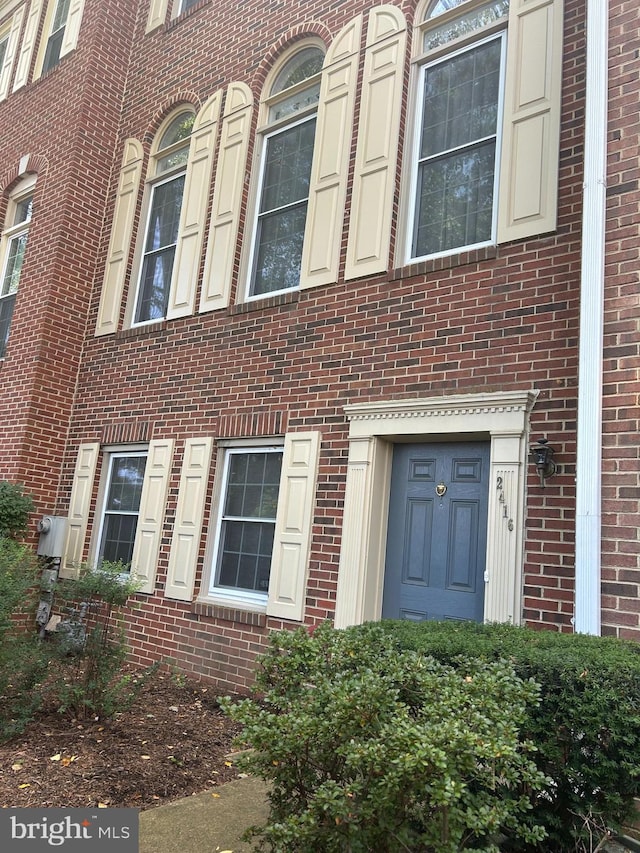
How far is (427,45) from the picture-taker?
629 centimetres

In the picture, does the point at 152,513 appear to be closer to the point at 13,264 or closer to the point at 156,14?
the point at 13,264

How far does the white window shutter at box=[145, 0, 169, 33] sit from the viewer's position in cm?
939

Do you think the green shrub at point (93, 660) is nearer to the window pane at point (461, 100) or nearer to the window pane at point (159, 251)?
the window pane at point (159, 251)

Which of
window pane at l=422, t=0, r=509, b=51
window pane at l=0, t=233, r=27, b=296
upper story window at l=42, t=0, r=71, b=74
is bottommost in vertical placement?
window pane at l=0, t=233, r=27, b=296

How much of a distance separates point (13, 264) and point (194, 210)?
421cm

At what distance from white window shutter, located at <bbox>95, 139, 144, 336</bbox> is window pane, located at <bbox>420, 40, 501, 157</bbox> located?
179 inches

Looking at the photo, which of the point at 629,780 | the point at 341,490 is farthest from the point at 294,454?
the point at 629,780

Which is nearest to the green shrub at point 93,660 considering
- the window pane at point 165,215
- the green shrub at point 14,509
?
the green shrub at point 14,509

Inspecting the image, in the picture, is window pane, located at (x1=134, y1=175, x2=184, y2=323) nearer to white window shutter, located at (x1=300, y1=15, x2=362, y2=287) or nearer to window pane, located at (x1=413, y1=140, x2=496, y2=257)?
white window shutter, located at (x1=300, y1=15, x2=362, y2=287)

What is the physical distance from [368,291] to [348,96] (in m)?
2.17

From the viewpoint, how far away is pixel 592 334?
420 cm

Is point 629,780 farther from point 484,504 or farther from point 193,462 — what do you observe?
point 193,462

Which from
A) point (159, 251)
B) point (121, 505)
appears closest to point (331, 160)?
point (159, 251)

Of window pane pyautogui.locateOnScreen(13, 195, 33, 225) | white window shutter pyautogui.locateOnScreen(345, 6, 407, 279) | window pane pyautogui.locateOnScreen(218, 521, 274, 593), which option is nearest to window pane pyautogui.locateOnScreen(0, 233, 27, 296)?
window pane pyautogui.locateOnScreen(13, 195, 33, 225)
